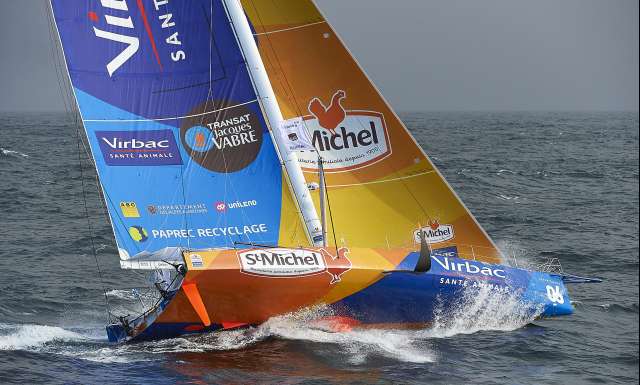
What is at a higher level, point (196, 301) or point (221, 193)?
point (221, 193)

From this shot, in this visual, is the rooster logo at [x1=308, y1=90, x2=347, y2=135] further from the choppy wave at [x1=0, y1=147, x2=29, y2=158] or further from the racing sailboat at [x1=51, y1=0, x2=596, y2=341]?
the choppy wave at [x1=0, y1=147, x2=29, y2=158]

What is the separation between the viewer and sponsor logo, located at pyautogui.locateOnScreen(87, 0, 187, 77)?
64.1ft

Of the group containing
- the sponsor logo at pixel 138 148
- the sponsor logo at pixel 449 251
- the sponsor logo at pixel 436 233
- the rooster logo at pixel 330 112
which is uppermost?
the rooster logo at pixel 330 112

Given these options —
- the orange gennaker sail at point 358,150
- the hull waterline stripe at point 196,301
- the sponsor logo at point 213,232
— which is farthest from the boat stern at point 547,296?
the hull waterline stripe at point 196,301

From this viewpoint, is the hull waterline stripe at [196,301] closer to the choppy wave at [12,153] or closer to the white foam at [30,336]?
the white foam at [30,336]

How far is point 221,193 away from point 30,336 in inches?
200

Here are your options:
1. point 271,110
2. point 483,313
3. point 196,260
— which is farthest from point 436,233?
point 196,260

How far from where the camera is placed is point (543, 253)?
28906 mm

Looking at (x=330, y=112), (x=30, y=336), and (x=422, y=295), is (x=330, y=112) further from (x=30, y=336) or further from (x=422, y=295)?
(x=30, y=336)

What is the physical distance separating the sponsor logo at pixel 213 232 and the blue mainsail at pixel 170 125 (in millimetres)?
22

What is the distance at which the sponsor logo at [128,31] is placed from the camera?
1955cm

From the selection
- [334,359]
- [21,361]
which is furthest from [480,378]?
[21,361]

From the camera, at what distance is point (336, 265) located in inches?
744

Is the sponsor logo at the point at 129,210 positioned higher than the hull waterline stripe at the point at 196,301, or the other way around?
the sponsor logo at the point at 129,210
